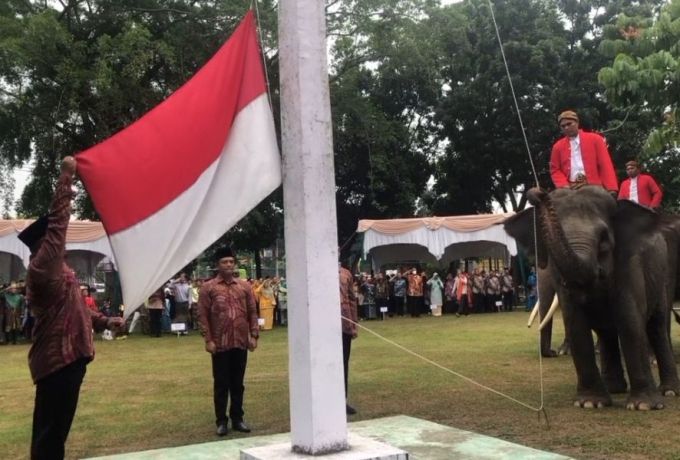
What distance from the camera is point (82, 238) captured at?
18453 millimetres

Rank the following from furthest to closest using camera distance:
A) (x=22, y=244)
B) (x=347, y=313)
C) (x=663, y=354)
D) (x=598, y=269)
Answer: (x=22, y=244), (x=663, y=354), (x=347, y=313), (x=598, y=269)

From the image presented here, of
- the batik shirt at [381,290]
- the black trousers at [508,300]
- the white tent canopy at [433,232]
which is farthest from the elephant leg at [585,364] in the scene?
the black trousers at [508,300]

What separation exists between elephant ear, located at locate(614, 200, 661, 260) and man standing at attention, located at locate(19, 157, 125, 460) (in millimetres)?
5323

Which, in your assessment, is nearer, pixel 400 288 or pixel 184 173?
pixel 184 173

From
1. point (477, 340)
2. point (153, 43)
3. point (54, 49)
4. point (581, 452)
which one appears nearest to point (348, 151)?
point (153, 43)

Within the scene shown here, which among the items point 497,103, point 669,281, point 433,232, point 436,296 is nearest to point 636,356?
point 669,281

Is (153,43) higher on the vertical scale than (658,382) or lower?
higher

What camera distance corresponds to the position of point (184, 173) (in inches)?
166

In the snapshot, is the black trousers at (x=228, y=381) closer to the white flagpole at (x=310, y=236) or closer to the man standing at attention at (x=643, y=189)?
the white flagpole at (x=310, y=236)

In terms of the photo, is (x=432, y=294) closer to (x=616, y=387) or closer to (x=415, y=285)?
(x=415, y=285)

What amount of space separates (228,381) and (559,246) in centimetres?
346

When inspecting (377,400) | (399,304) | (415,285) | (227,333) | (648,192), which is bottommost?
(377,400)

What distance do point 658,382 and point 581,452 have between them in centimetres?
390

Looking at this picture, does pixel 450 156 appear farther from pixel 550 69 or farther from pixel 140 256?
pixel 140 256
